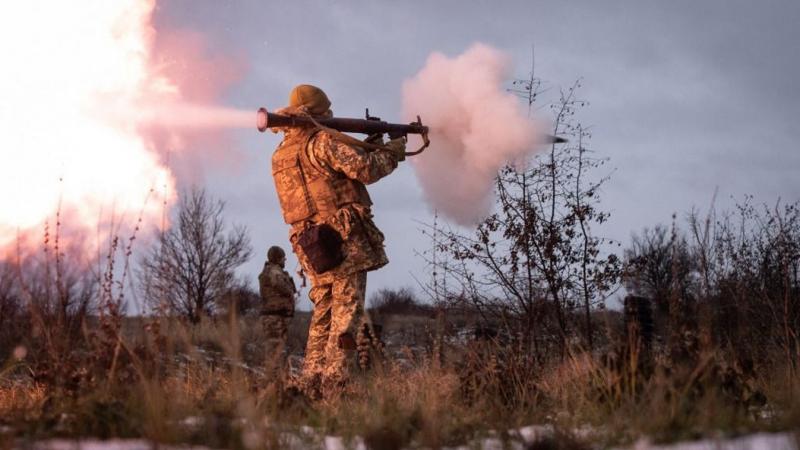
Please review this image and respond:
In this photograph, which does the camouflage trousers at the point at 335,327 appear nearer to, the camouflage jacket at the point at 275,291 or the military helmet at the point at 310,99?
the military helmet at the point at 310,99

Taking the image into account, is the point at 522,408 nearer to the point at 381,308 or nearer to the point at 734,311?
the point at 734,311

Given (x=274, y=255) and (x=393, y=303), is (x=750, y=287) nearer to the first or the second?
(x=274, y=255)

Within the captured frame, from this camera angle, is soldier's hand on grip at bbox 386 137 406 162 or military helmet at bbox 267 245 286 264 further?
→ military helmet at bbox 267 245 286 264

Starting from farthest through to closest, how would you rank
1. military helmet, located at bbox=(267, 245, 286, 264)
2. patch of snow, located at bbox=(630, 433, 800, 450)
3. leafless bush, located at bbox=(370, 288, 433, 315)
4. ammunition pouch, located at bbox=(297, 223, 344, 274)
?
leafless bush, located at bbox=(370, 288, 433, 315) → military helmet, located at bbox=(267, 245, 286, 264) → ammunition pouch, located at bbox=(297, 223, 344, 274) → patch of snow, located at bbox=(630, 433, 800, 450)

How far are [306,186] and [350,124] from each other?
0.66 m

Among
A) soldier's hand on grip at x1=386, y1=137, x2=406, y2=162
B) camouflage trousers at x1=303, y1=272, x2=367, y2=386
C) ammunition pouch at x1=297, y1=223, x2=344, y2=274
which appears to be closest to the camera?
camouflage trousers at x1=303, y1=272, x2=367, y2=386

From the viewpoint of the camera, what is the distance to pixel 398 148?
6973 millimetres

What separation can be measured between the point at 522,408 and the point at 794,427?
1.46 meters

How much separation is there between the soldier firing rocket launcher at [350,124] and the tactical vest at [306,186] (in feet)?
0.55

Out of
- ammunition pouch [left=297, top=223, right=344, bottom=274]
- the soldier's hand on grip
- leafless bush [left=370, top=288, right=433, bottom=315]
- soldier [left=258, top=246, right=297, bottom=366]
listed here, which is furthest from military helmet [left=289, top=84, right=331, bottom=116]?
leafless bush [left=370, top=288, right=433, bottom=315]

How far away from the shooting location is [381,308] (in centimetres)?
3092

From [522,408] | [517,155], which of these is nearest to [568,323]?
[517,155]

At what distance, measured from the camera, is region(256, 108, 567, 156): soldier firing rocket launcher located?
6.88 metres

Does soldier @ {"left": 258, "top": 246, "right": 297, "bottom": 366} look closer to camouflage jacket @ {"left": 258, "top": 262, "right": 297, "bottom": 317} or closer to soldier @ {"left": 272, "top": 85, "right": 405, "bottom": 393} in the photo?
camouflage jacket @ {"left": 258, "top": 262, "right": 297, "bottom": 317}
